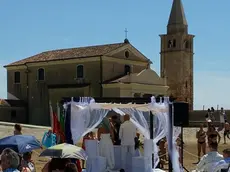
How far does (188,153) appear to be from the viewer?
22672mm

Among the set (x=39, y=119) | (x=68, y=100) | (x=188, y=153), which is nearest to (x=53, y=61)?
(x=39, y=119)

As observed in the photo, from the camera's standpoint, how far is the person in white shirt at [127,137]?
14.9 meters

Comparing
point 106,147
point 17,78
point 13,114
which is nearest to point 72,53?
point 17,78

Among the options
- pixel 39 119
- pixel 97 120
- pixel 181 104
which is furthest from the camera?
pixel 39 119

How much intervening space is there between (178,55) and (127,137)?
169 ft

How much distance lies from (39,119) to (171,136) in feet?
119

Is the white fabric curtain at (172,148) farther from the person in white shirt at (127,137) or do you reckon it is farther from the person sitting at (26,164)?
the person sitting at (26,164)

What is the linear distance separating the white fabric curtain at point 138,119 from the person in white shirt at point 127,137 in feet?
0.50

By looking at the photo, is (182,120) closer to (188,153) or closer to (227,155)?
(227,155)

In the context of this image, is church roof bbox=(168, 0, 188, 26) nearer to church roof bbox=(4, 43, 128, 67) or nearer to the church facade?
the church facade

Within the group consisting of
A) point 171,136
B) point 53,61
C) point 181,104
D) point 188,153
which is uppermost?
point 53,61

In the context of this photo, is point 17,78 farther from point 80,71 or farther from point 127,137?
point 127,137

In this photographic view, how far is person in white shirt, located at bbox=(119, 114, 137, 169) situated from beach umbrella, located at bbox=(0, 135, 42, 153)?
5.84 meters

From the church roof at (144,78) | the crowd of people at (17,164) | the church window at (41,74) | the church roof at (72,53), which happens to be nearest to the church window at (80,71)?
the church roof at (72,53)
